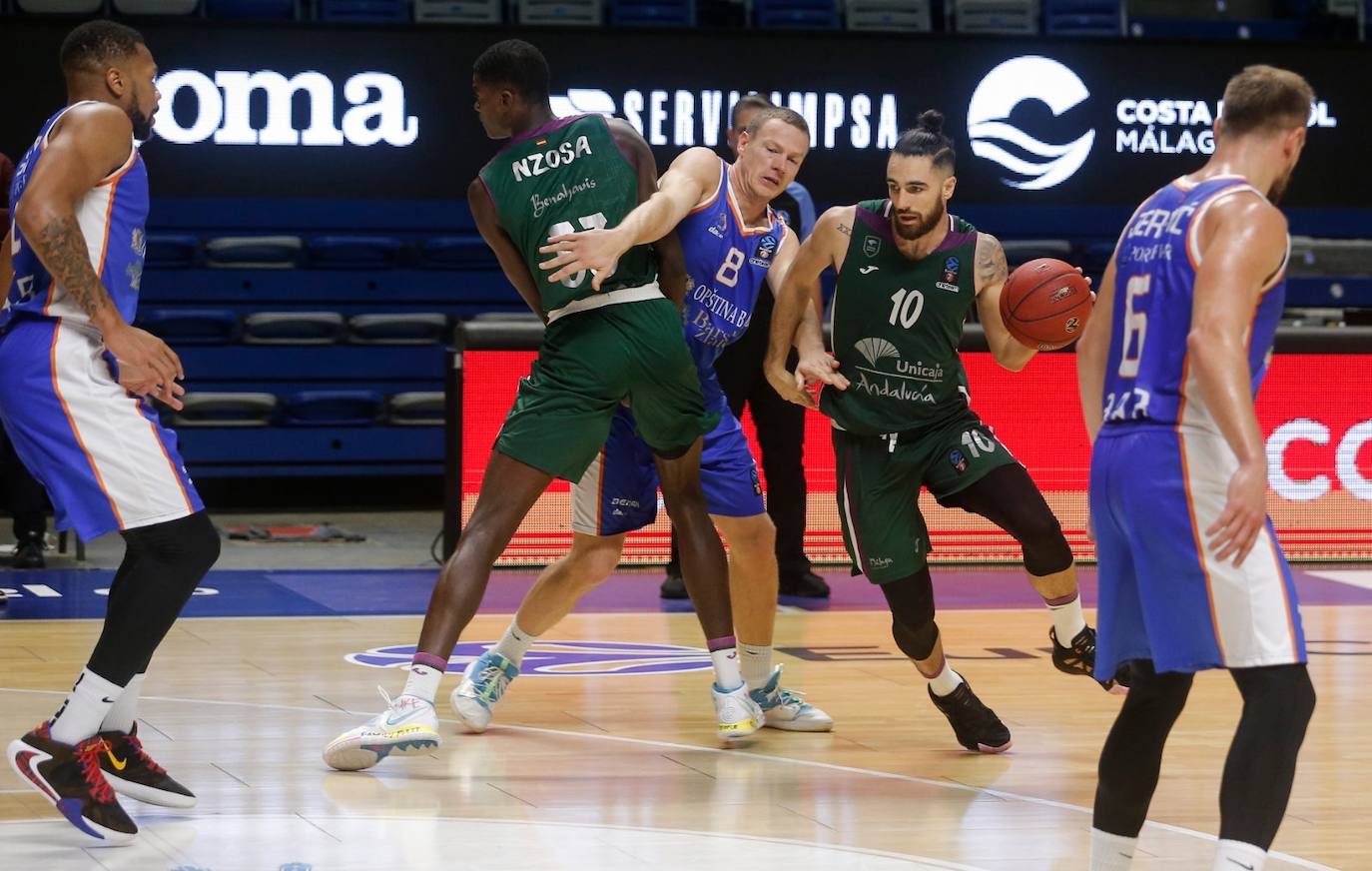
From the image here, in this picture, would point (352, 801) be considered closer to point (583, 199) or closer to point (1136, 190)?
point (583, 199)

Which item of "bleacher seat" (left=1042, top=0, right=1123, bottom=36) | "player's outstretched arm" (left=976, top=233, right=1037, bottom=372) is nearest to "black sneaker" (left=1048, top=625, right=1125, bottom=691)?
"player's outstretched arm" (left=976, top=233, right=1037, bottom=372)

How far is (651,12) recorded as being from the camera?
42.6 ft

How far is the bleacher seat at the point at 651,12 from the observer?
12.9m

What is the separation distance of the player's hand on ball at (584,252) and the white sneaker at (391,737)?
111 cm

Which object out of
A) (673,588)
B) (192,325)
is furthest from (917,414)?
(192,325)

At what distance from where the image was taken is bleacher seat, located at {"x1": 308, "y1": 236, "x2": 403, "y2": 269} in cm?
1228

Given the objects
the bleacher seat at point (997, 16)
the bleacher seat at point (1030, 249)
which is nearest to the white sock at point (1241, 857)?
the bleacher seat at point (1030, 249)

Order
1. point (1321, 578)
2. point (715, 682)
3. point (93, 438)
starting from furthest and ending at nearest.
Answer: point (1321, 578), point (715, 682), point (93, 438)

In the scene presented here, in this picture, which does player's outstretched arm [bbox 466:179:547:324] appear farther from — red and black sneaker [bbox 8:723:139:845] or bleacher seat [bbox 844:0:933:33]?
bleacher seat [bbox 844:0:933:33]

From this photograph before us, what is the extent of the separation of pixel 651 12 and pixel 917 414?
8.52m

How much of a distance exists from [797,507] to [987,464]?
3055mm

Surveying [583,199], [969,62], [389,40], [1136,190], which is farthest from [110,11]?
[583,199]

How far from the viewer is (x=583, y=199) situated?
4.79 metres

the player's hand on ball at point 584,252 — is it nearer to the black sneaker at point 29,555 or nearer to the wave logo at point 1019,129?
the black sneaker at point 29,555
